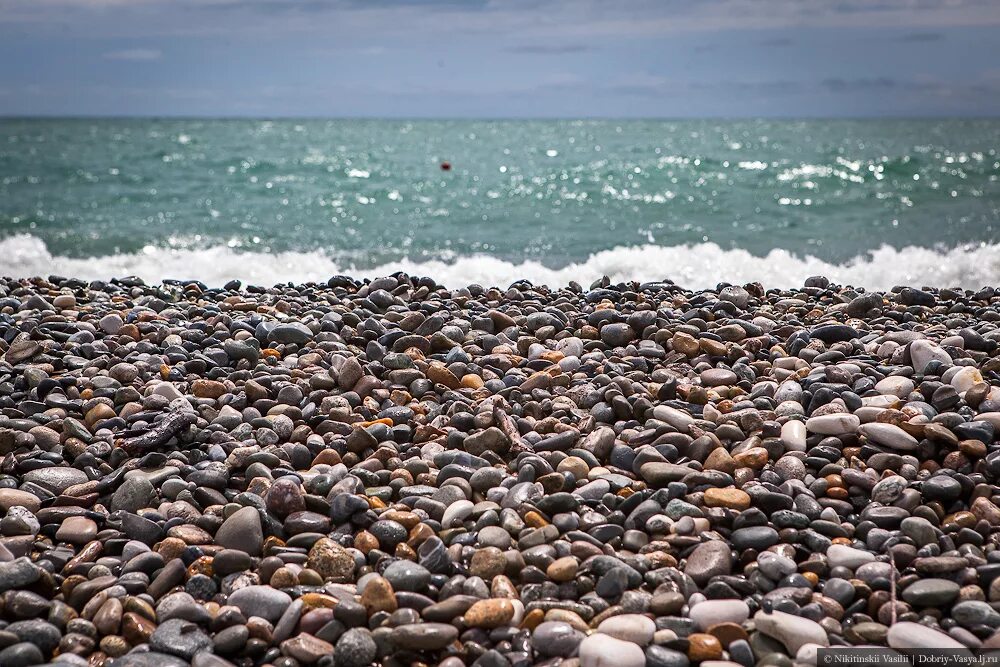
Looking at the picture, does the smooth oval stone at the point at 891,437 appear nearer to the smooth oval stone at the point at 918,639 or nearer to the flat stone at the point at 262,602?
the smooth oval stone at the point at 918,639

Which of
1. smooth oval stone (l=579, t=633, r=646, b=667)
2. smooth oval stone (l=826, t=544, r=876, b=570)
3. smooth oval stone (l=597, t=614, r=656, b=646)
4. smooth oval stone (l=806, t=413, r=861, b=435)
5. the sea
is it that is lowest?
smooth oval stone (l=579, t=633, r=646, b=667)

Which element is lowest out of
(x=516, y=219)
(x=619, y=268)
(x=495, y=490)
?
(x=495, y=490)

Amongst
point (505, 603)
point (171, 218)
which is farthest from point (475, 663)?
point (171, 218)

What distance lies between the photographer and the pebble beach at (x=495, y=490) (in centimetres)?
252

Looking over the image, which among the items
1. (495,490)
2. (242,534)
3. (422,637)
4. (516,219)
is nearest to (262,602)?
(242,534)

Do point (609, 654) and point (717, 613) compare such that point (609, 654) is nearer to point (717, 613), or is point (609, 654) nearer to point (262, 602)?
point (717, 613)

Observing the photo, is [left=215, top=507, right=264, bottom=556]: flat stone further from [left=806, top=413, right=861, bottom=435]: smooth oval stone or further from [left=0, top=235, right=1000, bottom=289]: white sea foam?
[left=0, top=235, right=1000, bottom=289]: white sea foam

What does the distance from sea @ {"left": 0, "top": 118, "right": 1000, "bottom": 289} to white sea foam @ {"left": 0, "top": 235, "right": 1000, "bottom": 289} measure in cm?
3

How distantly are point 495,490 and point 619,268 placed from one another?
248 inches

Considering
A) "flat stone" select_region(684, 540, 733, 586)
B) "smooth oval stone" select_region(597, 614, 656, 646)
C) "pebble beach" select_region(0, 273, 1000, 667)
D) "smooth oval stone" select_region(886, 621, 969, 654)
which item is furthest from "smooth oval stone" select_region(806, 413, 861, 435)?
"smooth oval stone" select_region(597, 614, 656, 646)

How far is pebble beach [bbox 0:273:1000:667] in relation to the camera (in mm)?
2518

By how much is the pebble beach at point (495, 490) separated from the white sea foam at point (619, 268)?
3956 millimetres

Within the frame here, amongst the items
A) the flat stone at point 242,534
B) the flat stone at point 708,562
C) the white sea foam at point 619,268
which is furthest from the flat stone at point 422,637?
the white sea foam at point 619,268

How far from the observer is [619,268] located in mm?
9234
